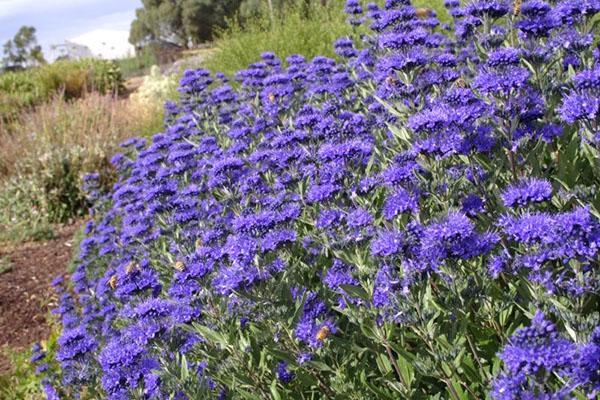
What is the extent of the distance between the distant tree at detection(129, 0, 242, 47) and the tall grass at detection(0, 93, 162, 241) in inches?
1119

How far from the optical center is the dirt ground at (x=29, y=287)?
768cm

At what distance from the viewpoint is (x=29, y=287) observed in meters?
8.91

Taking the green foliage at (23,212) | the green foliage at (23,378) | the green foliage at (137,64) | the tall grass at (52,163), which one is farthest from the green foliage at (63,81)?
the green foliage at (23,378)

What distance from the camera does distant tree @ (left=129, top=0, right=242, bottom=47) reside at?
43156 millimetres

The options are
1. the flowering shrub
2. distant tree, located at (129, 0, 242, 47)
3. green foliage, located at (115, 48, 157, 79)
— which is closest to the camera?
the flowering shrub

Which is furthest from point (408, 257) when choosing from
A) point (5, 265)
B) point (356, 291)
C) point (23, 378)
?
point (5, 265)

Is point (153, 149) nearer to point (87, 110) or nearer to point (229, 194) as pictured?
point (229, 194)

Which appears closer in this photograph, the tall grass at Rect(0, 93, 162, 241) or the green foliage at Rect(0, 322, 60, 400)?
the green foliage at Rect(0, 322, 60, 400)

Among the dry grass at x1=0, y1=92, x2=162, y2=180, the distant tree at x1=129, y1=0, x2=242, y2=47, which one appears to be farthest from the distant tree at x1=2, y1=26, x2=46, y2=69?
the dry grass at x1=0, y1=92, x2=162, y2=180

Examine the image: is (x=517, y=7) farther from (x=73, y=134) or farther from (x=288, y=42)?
(x=73, y=134)

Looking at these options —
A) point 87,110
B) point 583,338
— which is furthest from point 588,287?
point 87,110

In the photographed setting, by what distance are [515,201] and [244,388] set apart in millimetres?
1879

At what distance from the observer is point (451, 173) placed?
3781 mm

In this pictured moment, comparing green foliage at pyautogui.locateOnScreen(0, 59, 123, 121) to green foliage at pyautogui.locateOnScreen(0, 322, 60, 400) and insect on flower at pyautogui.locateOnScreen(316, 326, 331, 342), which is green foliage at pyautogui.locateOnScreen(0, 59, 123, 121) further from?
insect on flower at pyautogui.locateOnScreen(316, 326, 331, 342)
